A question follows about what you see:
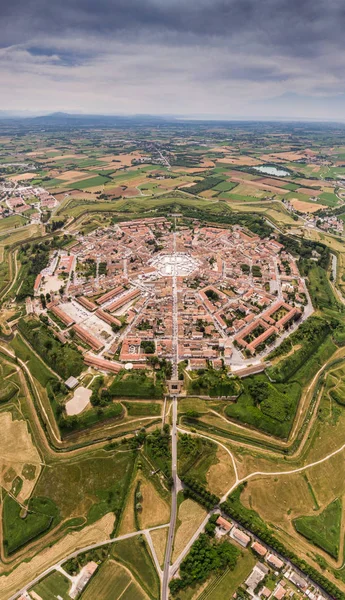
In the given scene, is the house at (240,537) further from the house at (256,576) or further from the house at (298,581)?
the house at (298,581)

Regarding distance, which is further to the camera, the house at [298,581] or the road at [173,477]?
the road at [173,477]

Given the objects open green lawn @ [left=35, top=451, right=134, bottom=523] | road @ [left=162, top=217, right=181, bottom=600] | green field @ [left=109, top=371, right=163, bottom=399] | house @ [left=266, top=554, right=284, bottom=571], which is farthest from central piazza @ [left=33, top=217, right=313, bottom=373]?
house @ [left=266, top=554, right=284, bottom=571]

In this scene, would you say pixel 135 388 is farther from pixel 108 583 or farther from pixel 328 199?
pixel 328 199

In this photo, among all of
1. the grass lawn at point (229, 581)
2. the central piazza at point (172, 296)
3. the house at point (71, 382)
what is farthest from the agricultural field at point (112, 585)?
the central piazza at point (172, 296)

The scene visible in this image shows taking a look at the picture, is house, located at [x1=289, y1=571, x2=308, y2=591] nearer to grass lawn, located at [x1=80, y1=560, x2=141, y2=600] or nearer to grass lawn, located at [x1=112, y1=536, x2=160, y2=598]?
grass lawn, located at [x1=112, y1=536, x2=160, y2=598]

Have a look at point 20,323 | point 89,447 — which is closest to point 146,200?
point 20,323

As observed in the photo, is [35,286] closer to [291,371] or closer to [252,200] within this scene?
[291,371]

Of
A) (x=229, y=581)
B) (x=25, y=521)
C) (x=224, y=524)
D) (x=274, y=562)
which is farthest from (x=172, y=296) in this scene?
(x=229, y=581)
